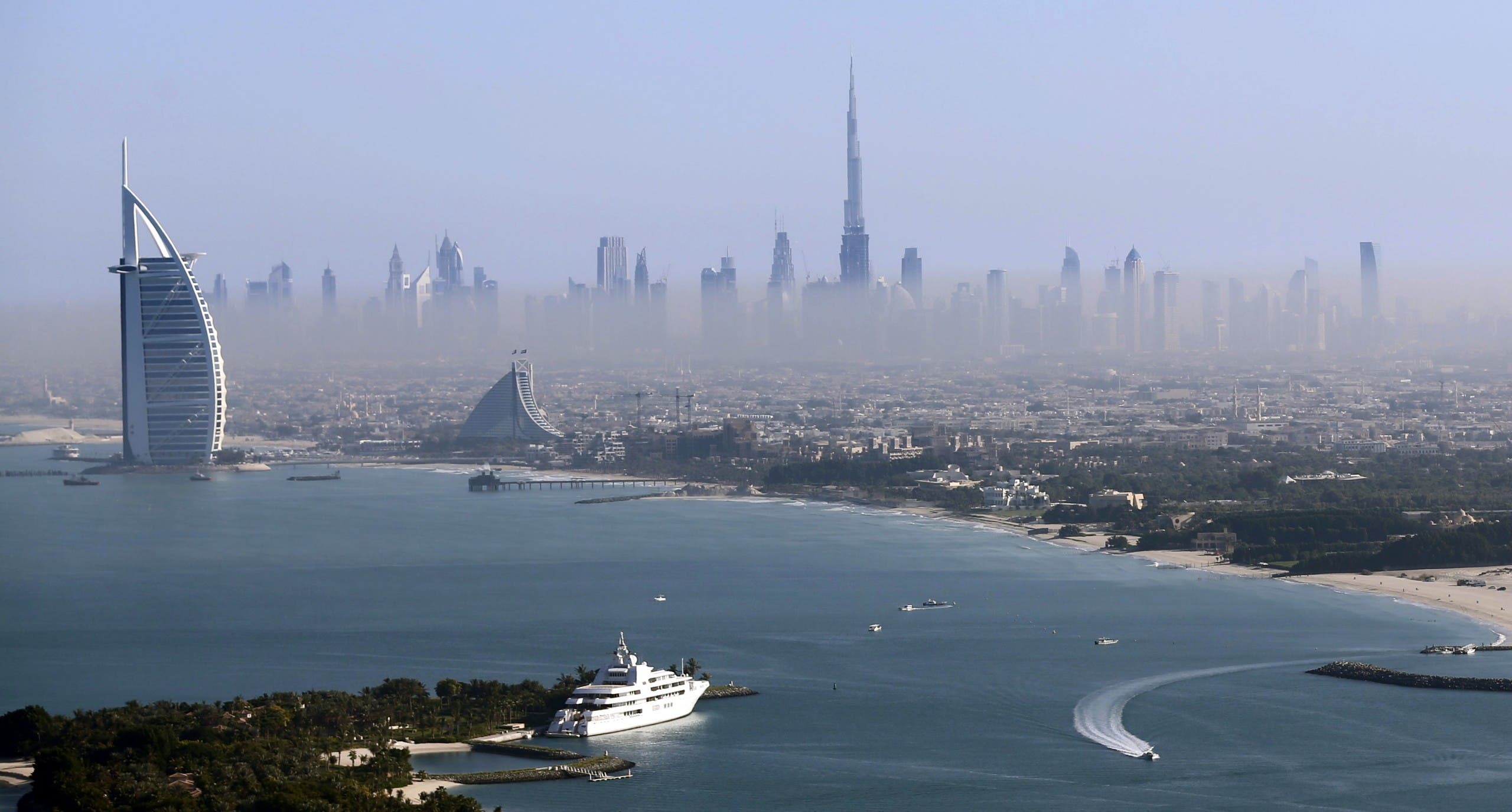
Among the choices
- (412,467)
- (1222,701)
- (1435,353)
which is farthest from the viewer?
(1435,353)

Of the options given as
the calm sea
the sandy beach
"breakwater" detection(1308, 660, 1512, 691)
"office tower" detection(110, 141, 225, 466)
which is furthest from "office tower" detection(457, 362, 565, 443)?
"breakwater" detection(1308, 660, 1512, 691)

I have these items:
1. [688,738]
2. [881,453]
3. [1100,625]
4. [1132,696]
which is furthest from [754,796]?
[881,453]

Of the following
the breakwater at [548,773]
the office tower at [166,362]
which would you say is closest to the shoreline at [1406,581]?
the breakwater at [548,773]

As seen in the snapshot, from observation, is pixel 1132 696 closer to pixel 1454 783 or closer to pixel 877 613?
pixel 1454 783

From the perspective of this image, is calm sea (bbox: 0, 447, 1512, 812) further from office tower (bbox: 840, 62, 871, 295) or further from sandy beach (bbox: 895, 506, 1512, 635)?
office tower (bbox: 840, 62, 871, 295)

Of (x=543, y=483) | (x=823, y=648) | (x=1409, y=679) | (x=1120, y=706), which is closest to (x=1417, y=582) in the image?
(x=1409, y=679)

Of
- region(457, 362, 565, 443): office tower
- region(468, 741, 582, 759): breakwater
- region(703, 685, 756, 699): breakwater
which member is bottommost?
region(468, 741, 582, 759): breakwater
